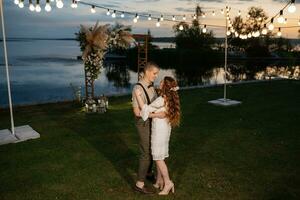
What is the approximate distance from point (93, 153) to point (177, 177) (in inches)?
94.4

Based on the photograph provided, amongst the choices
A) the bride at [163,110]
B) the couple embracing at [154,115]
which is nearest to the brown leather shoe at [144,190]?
the couple embracing at [154,115]

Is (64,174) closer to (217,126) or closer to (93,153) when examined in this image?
(93,153)

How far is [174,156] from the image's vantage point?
24.9 ft

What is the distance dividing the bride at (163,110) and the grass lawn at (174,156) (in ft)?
2.72

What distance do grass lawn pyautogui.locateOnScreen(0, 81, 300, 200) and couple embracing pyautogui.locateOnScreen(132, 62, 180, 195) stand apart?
0.67m

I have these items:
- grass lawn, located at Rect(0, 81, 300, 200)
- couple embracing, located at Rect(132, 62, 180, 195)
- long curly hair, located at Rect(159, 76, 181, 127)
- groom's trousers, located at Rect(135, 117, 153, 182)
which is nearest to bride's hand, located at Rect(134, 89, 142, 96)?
couple embracing, located at Rect(132, 62, 180, 195)

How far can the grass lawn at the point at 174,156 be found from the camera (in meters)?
5.88

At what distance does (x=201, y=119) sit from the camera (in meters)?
11.2

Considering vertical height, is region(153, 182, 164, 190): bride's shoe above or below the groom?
below

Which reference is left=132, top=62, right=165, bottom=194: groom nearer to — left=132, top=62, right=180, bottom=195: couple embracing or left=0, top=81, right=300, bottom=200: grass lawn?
left=132, top=62, right=180, bottom=195: couple embracing

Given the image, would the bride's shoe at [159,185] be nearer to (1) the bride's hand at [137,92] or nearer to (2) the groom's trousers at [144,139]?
(2) the groom's trousers at [144,139]

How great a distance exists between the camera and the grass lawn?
5.88m

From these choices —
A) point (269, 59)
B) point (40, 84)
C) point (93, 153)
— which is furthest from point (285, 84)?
point (269, 59)

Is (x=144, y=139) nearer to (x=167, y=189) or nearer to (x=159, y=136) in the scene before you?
(x=159, y=136)
